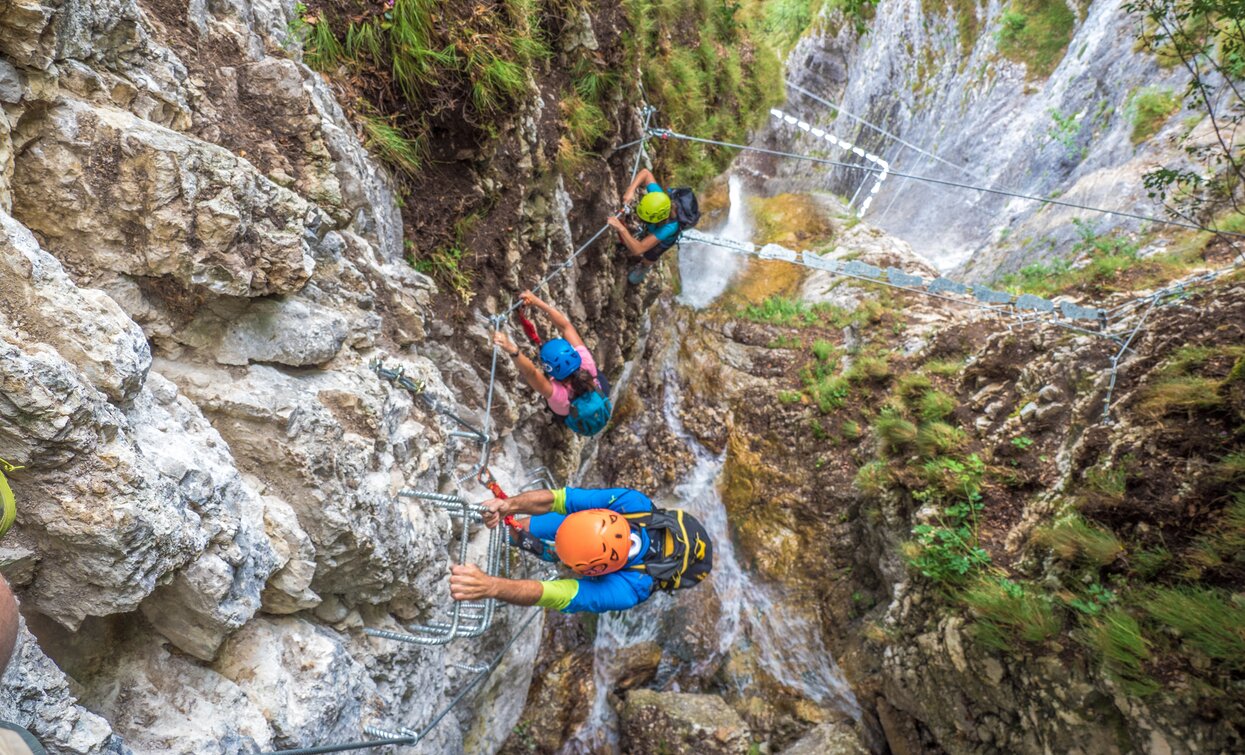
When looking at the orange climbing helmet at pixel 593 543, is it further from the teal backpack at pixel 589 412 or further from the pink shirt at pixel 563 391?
the pink shirt at pixel 563 391

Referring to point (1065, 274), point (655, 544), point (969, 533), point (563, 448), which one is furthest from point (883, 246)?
point (655, 544)

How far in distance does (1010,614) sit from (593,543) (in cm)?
360

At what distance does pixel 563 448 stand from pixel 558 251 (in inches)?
90.8

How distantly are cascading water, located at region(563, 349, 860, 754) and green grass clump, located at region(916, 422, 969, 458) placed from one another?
9.10 ft

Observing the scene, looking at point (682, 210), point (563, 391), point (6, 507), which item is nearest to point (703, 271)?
point (682, 210)

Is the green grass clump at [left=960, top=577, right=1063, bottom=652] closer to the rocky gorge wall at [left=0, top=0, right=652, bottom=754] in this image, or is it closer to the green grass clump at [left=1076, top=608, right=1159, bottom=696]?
the green grass clump at [left=1076, top=608, right=1159, bottom=696]

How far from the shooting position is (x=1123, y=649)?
3.85 meters

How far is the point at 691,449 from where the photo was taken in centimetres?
897

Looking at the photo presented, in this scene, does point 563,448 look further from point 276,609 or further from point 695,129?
point 695,129

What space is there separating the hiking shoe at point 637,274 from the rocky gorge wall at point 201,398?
4138 millimetres

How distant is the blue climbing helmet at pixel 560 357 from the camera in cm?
504

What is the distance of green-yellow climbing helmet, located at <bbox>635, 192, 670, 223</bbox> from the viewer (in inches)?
256

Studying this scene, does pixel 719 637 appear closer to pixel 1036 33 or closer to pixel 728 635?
pixel 728 635

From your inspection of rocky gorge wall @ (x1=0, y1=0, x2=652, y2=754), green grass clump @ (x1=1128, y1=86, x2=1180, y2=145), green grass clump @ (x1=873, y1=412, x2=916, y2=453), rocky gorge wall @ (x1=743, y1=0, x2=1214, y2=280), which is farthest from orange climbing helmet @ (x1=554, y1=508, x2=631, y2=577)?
green grass clump @ (x1=1128, y1=86, x2=1180, y2=145)
